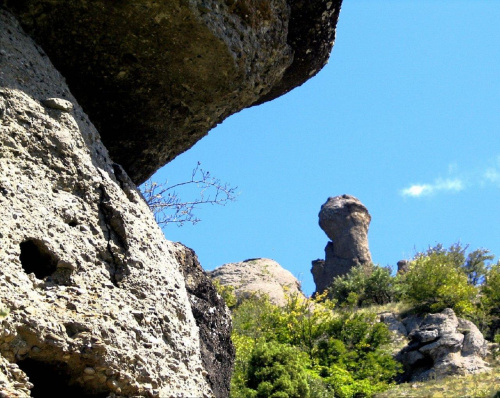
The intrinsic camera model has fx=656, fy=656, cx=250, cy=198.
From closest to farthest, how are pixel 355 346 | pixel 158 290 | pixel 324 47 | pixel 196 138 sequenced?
1. pixel 158 290
2. pixel 196 138
3. pixel 324 47
4. pixel 355 346

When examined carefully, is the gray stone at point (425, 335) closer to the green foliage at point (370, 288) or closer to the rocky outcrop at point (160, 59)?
the green foliage at point (370, 288)

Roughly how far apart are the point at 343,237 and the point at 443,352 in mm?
26369

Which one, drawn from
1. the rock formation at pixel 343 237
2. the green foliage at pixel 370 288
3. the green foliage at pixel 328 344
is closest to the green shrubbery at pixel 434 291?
the green foliage at pixel 370 288

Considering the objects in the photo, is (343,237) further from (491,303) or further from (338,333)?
(338,333)

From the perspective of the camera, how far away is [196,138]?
4.88 meters

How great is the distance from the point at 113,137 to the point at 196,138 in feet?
2.09

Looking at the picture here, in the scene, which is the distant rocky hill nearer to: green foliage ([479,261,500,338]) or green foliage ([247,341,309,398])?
green foliage ([247,341,309,398])

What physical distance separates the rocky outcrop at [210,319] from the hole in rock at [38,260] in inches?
57.7

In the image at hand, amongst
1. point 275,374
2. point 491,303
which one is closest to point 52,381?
point 275,374

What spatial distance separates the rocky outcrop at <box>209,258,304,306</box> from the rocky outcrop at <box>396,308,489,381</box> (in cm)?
1293

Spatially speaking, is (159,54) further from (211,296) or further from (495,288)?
(495,288)

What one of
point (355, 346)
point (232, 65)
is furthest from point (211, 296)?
point (355, 346)

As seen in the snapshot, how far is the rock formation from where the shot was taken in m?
46.3

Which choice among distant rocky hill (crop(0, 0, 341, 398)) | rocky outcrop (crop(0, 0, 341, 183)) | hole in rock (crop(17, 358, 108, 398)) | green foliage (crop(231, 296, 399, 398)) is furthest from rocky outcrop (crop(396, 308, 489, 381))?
hole in rock (crop(17, 358, 108, 398))
